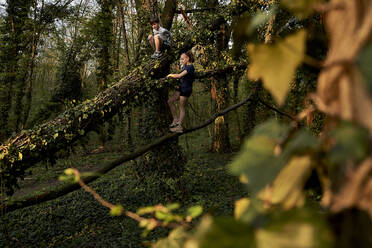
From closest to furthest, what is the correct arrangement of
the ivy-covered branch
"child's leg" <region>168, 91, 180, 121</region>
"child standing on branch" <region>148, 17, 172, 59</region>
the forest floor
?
the ivy-covered branch
the forest floor
"child standing on branch" <region>148, 17, 172, 59</region>
"child's leg" <region>168, 91, 180, 121</region>

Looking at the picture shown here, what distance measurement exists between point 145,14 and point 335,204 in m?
7.80

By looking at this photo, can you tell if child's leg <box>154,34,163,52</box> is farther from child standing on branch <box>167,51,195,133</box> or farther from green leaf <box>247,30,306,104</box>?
green leaf <box>247,30,306,104</box>

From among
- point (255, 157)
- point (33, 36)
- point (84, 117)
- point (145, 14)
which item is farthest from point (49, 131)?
point (33, 36)

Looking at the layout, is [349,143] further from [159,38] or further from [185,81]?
[159,38]

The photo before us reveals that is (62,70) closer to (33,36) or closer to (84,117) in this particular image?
(33,36)

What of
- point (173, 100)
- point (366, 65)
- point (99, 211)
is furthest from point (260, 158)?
point (99, 211)

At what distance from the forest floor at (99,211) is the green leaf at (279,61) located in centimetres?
356

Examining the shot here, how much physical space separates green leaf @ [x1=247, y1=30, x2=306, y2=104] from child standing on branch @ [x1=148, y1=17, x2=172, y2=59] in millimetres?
5927

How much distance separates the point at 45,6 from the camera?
10.3 m

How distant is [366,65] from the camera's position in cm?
29

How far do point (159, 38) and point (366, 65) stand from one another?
19.9 feet

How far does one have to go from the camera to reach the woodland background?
35 centimetres

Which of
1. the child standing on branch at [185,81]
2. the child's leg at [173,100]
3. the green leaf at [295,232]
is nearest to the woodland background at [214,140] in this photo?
the green leaf at [295,232]

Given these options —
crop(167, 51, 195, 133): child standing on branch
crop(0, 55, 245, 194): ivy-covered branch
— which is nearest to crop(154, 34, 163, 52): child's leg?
crop(0, 55, 245, 194): ivy-covered branch
